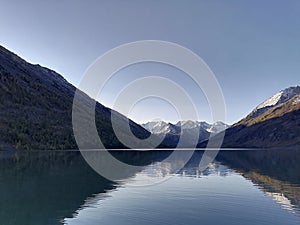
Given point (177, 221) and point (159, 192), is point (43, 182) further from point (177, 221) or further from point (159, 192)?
point (177, 221)

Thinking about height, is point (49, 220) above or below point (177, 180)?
below

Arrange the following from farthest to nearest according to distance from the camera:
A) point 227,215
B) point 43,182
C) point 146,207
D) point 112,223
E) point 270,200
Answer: point 43,182 < point 270,200 < point 146,207 < point 227,215 < point 112,223

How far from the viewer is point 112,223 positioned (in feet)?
110

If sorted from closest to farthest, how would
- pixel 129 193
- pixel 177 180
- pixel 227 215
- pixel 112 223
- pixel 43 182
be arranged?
pixel 112 223, pixel 227 215, pixel 129 193, pixel 43 182, pixel 177 180

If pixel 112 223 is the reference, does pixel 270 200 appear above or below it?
above

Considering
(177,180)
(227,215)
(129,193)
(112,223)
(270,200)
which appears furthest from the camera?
(177,180)

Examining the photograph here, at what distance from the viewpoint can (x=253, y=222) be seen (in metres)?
34.9

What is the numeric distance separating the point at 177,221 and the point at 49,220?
46.0 feet

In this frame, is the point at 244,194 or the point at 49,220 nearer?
the point at 49,220

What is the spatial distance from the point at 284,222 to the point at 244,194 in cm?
1978

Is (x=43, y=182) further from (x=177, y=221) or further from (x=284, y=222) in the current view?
(x=284, y=222)

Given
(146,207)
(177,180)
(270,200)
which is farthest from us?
(177,180)

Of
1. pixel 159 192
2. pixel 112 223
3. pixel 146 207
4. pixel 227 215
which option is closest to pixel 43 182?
pixel 159 192

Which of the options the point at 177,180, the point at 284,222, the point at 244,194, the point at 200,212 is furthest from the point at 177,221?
the point at 177,180
